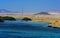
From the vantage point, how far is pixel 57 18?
13.2 m

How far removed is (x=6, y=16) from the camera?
13562mm

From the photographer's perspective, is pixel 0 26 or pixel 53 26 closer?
pixel 53 26

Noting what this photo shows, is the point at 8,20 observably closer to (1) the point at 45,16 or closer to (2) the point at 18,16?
(2) the point at 18,16

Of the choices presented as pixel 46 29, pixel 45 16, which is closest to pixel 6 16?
pixel 45 16

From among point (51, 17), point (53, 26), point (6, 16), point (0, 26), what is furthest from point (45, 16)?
point (0, 26)

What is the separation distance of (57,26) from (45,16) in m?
4.00

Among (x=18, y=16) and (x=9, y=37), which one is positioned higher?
(x=18, y=16)

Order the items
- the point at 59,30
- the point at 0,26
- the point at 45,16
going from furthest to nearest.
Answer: the point at 0,26
the point at 59,30
the point at 45,16

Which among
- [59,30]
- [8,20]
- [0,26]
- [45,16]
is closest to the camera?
[45,16]

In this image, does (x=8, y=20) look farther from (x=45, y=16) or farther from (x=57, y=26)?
(x=57, y=26)

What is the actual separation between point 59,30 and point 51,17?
11.2ft

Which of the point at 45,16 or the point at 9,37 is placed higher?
the point at 45,16

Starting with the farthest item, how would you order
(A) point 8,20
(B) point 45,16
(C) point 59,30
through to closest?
(C) point 59,30 < (A) point 8,20 < (B) point 45,16

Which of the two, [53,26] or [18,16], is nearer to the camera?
[18,16]
